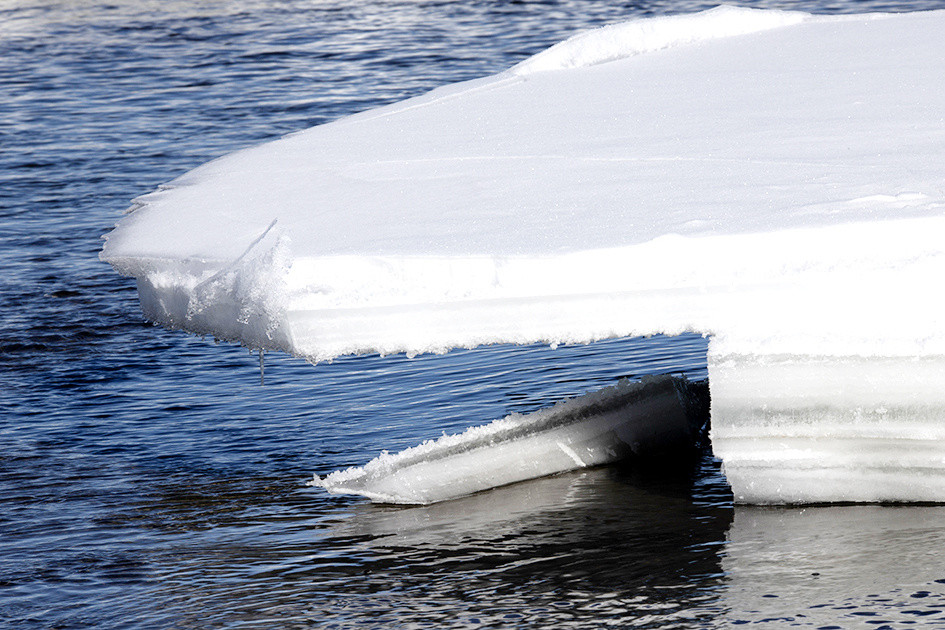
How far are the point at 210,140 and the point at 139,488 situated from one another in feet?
25.2

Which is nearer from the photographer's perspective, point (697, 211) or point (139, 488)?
point (697, 211)

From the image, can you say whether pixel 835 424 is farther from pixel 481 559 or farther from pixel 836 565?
pixel 481 559

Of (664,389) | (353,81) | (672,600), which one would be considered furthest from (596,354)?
(353,81)

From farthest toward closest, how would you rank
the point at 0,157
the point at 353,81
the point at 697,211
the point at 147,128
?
the point at 353,81
the point at 147,128
the point at 0,157
the point at 697,211

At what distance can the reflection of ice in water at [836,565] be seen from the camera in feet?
11.8

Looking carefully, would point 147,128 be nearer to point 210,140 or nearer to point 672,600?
point 210,140

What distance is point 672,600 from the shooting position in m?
3.78

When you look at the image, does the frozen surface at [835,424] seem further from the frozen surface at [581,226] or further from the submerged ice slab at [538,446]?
the submerged ice slab at [538,446]

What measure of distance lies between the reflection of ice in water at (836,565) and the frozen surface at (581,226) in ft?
2.00

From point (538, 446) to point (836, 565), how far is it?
130cm

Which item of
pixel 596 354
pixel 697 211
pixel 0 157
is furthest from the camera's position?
pixel 0 157

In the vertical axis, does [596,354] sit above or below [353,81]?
below

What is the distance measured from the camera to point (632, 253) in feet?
12.6

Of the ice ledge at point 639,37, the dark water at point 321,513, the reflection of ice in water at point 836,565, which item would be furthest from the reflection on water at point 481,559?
the ice ledge at point 639,37
